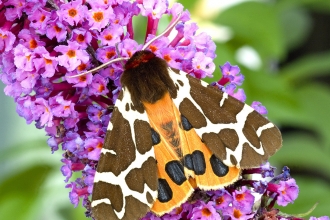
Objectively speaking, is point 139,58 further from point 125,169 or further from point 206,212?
point 206,212

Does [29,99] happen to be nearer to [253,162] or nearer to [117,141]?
[117,141]

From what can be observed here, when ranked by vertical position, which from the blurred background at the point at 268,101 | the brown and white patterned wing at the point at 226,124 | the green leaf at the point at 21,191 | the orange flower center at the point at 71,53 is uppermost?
the orange flower center at the point at 71,53

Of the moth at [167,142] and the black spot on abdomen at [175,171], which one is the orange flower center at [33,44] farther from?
the black spot on abdomen at [175,171]

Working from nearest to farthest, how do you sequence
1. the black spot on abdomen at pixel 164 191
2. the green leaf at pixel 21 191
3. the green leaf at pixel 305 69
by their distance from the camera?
the black spot on abdomen at pixel 164 191
the green leaf at pixel 21 191
the green leaf at pixel 305 69

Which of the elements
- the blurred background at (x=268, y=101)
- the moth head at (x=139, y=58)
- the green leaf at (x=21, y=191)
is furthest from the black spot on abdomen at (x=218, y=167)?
the green leaf at (x=21, y=191)

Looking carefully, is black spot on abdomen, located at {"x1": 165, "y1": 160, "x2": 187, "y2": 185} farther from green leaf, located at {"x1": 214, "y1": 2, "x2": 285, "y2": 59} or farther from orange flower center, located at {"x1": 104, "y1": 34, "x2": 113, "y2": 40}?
green leaf, located at {"x1": 214, "y1": 2, "x2": 285, "y2": 59}

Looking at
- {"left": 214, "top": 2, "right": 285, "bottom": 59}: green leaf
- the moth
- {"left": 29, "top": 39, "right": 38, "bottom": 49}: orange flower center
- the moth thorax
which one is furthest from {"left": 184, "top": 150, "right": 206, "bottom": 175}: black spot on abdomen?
{"left": 214, "top": 2, "right": 285, "bottom": 59}: green leaf

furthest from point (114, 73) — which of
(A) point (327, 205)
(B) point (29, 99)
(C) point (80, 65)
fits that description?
(A) point (327, 205)
